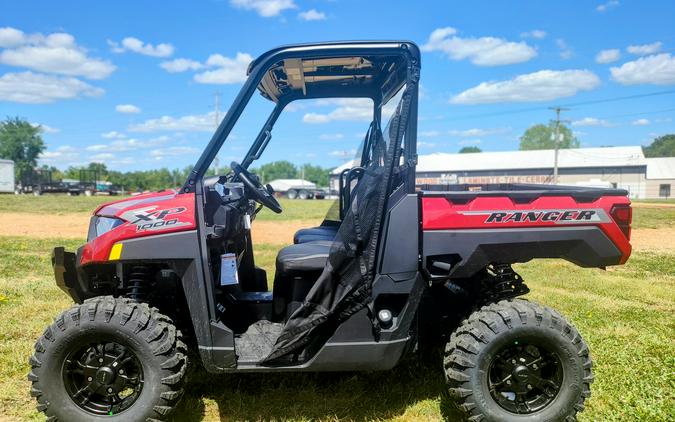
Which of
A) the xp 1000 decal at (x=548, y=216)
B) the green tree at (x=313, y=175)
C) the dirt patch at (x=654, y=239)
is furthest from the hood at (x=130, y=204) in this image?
the green tree at (x=313, y=175)

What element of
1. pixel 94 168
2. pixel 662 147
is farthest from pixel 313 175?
pixel 662 147

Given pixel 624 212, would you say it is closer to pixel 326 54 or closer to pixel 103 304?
pixel 326 54

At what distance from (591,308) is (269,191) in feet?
13.0

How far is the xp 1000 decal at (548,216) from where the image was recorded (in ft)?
10.0

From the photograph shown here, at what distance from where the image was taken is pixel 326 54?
3.07 meters

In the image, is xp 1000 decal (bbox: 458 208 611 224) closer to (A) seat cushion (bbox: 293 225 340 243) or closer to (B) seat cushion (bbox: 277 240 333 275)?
(B) seat cushion (bbox: 277 240 333 275)

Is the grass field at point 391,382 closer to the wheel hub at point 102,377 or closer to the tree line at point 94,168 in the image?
the wheel hub at point 102,377

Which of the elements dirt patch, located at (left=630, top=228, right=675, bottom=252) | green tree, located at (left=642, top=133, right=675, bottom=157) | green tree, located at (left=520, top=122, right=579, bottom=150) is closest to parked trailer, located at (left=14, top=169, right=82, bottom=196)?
dirt patch, located at (left=630, top=228, right=675, bottom=252)

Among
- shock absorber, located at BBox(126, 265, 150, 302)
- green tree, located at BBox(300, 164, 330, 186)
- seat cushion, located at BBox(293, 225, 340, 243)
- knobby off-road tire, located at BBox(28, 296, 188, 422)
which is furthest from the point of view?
green tree, located at BBox(300, 164, 330, 186)

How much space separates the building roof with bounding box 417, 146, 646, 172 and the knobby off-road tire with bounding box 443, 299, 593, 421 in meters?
53.5

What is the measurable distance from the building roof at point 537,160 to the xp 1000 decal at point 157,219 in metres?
53.9

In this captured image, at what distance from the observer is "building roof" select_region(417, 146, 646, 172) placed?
57250mm

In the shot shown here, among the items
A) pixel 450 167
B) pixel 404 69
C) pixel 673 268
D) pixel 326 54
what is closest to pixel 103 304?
pixel 326 54

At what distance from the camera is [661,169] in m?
58.8
